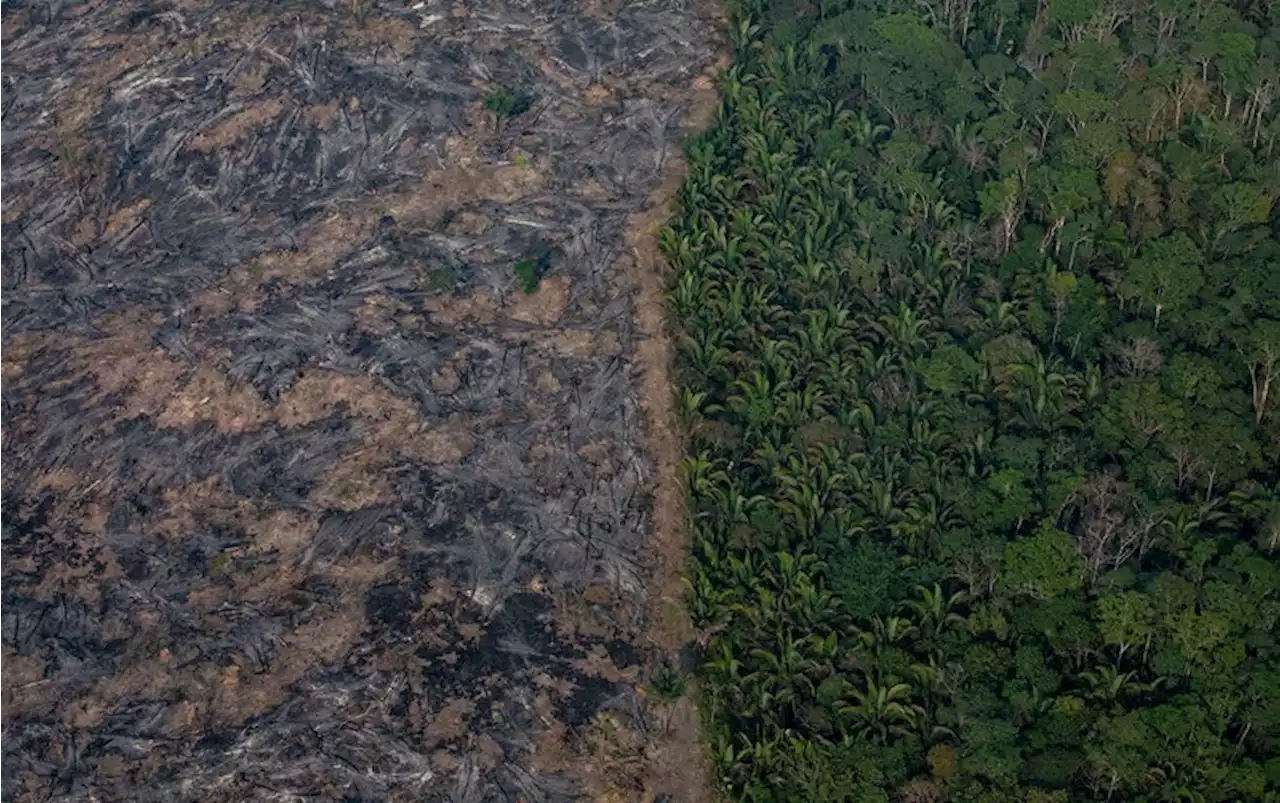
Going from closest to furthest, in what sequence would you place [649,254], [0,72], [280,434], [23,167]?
[280,434] < [649,254] < [23,167] < [0,72]

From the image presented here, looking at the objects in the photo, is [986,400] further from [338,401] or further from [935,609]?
[338,401]

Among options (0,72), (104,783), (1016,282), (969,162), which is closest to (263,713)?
(104,783)

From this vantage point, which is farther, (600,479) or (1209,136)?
(1209,136)

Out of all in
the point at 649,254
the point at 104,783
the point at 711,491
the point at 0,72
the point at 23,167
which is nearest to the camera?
the point at 104,783

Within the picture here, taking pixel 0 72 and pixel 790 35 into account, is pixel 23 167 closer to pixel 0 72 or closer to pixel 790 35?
pixel 0 72

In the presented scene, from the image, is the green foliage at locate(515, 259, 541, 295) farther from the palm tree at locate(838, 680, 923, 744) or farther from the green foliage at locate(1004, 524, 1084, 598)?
the palm tree at locate(838, 680, 923, 744)

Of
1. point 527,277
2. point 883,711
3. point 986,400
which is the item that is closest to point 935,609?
point 883,711

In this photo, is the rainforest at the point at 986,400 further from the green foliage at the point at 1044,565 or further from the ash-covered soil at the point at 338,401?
the ash-covered soil at the point at 338,401

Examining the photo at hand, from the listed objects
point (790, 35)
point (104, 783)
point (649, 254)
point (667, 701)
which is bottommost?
point (104, 783)
